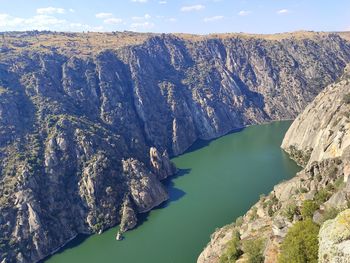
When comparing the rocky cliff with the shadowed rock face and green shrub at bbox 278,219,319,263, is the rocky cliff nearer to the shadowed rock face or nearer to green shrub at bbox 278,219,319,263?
green shrub at bbox 278,219,319,263

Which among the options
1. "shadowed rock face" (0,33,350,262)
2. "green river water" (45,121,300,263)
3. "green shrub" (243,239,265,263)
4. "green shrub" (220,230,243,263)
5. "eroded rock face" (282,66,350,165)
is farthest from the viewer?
"eroded rock face" (282,66,350,165)

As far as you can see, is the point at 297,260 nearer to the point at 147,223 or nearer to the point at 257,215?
the point at 257,215

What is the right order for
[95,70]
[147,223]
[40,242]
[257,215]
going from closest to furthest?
[257,215]
[40,242]
[147,223]
[95,70]

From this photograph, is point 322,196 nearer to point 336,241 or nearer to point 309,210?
point 309,210

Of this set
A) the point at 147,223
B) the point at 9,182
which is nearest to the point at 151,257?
the point at 147,223

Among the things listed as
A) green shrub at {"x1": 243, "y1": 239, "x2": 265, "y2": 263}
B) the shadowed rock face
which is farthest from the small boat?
green shrub at {"x1": 243, "y1": 239, "x2": 265, "y2": 263}
